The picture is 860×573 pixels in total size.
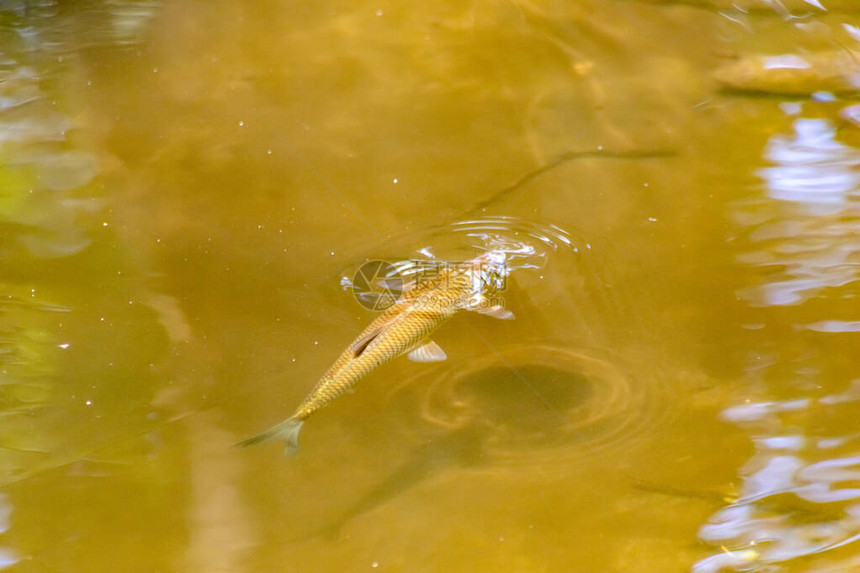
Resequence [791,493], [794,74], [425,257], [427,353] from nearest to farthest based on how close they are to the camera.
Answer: [791,493] < [427,353] < [425,257] < [794,74]

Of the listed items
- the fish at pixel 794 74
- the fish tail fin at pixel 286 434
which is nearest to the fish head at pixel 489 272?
the fish tail fin at pixel 286 434

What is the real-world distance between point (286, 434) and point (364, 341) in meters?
0.43

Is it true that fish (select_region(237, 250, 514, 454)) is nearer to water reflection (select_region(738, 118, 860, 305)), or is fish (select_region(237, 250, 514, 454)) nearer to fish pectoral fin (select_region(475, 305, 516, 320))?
fish pectoral fin (select_region(475, 305, 516, 320))

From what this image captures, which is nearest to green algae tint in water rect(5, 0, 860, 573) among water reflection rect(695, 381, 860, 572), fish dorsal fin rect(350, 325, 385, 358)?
water reflection rect(695, 381, 860, 572)

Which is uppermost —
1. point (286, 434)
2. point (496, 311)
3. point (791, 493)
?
point (496, 311)

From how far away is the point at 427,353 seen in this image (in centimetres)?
291

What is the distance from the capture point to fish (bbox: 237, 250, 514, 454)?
2574 mm

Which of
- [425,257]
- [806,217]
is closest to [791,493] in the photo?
[806,217]

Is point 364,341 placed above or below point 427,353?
above

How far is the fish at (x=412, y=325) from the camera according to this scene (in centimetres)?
257

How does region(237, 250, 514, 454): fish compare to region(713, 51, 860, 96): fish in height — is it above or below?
below

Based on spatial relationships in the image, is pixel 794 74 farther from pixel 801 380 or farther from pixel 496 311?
pixel 496 311

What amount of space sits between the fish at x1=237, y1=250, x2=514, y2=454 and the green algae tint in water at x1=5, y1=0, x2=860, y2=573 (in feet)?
0.36

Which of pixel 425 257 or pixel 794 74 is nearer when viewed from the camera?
pixel 425 257
